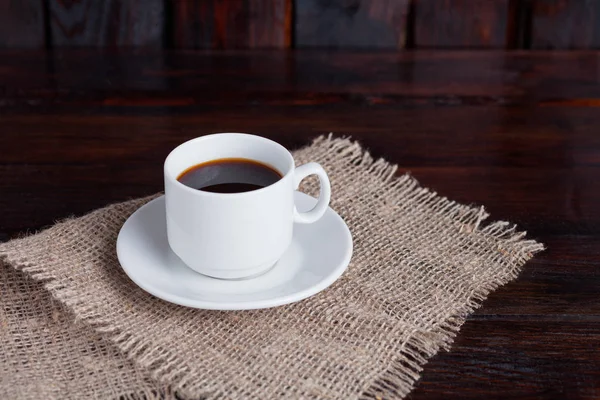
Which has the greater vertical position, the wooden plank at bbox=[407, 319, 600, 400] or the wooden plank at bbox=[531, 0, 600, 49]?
the wooden plank at bbox=[531, 0, 600, 49]

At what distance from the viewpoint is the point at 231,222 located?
67 centimetres

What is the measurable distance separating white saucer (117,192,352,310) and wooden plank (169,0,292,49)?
0.70 meters

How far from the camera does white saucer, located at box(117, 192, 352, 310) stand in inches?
26.3

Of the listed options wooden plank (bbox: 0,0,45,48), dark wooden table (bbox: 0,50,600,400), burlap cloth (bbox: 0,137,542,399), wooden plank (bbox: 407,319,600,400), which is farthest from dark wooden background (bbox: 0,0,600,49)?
wooden plank (bbox: 407,319,600,400)

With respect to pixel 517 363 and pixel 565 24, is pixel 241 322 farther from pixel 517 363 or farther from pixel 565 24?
pixel 565 24

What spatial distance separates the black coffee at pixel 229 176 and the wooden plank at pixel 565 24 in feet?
2.99

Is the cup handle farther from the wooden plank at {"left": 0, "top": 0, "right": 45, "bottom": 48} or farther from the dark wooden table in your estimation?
the wooden plank at {"left": 0, "top": 0, "right": 45, "bottom": 48}

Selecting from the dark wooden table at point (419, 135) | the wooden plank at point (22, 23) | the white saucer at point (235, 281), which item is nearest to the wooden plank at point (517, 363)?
the dark wooden table at point (419, 135)

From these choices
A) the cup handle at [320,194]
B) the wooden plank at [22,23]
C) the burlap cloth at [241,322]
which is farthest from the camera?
the wooden plank at [22,23]

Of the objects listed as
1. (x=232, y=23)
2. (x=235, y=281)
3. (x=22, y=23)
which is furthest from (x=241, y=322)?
(x=22, y=23)

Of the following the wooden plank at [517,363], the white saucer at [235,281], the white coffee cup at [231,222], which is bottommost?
the wooden plank at [517,363]

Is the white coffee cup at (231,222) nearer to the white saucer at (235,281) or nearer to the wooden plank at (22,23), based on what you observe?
the white saucer at (235,281)

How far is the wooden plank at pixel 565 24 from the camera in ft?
4.75

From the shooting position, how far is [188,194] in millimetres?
668
